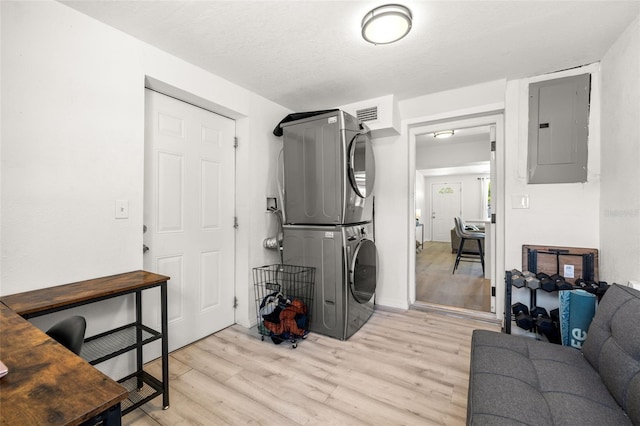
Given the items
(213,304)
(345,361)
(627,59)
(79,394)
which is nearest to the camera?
(79,394)

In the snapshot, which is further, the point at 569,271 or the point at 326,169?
the point at 326,169

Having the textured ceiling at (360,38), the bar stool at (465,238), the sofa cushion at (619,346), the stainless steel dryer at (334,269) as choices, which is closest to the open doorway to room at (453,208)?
the bar stool at (465,238)

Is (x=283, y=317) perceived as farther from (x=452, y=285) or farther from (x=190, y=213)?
(x=452, y=285)

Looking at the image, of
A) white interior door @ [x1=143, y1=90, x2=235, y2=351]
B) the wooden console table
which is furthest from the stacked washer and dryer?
the wooden console table

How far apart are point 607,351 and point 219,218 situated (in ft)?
8.82

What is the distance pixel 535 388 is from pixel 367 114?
2.61 m

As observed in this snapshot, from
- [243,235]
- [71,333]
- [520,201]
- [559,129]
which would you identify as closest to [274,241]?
[243,235]

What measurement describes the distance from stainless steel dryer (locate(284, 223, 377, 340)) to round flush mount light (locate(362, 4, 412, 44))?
143 cm

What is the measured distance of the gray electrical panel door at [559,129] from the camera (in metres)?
2.32

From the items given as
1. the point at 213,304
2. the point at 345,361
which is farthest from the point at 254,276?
the point at 345,361

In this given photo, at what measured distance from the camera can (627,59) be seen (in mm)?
1820

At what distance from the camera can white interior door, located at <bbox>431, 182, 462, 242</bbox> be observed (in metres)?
9.04

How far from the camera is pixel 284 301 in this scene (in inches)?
97.3

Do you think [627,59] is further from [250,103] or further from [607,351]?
[250,103]
